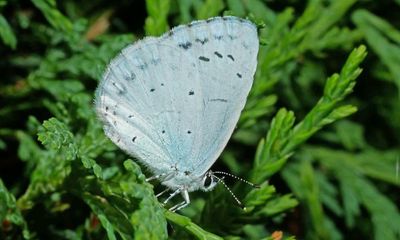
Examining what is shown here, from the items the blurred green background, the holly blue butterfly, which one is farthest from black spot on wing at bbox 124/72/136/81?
the blurred green background

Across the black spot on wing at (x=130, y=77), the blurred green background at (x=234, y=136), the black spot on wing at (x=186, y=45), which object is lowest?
the blurred green background at (x=234, y=136)

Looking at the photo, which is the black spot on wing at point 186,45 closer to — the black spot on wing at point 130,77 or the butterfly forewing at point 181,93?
the butterfly forewing at point 181,93

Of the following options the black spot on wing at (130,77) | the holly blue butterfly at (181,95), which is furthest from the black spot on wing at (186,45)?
the black spot on wing at (130,77)

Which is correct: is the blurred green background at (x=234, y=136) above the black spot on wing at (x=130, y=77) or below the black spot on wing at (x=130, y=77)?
below

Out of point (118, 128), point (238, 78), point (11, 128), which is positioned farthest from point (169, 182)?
point (11, 128)

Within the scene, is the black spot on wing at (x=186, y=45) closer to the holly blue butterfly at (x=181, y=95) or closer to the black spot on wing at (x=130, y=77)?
the holly blue butterfly at (x=181, y=95)

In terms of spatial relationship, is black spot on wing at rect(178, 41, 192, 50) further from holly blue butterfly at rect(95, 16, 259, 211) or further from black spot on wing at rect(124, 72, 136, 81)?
black spot on wing at rect(124, 72, 136, 81)

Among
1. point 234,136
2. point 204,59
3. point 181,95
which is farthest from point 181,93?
point 234,136

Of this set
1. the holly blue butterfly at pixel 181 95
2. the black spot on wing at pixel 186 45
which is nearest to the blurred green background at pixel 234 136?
the holly blue butterfly at pixel 181 95

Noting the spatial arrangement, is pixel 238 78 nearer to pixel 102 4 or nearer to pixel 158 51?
pixel 158 51
